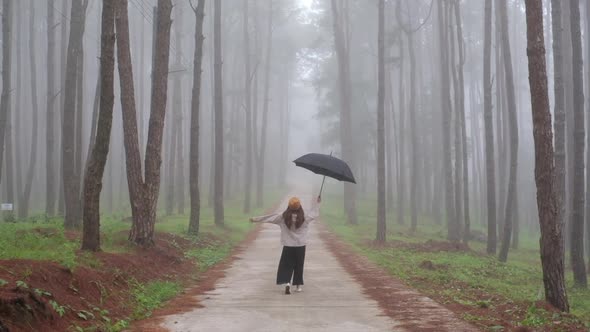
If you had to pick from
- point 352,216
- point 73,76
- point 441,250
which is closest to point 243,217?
point 352,216

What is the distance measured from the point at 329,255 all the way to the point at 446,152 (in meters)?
9.78

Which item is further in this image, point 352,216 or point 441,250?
point 352,216

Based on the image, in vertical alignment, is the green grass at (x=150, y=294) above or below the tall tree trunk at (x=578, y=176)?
below

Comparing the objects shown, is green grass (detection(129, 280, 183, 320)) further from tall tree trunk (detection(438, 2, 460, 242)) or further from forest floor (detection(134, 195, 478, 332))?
tall tree trunk (detection(438, 2, 460, 242))

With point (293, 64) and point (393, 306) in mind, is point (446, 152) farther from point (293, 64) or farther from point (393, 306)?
point (293, 64)

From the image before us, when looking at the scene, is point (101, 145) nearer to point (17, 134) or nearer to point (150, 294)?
point (150, 294)

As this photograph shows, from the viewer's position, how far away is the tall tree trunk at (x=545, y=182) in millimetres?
10219

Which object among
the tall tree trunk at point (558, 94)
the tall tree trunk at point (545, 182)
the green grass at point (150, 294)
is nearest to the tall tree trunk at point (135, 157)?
the green grass at point (150, 294)

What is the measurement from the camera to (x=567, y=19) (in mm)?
24000

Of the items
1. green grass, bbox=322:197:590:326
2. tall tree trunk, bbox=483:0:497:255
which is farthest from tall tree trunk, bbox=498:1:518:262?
green grass, bbox=322:197:590:326

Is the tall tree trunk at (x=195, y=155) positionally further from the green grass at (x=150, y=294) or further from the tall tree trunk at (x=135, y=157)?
the green grass at (x=150, y=294)

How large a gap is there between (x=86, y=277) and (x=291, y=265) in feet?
12.2

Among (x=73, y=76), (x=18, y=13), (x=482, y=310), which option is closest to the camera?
(x=482, y=310)

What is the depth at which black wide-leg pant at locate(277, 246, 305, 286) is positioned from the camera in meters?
11.2
